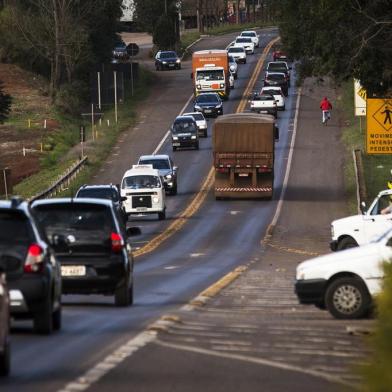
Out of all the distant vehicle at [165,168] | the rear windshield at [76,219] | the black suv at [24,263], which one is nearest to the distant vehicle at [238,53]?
the distant vehicle at [165,168]

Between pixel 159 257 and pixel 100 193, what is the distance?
22.9ft

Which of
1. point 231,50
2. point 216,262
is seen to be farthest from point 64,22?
point 216,262

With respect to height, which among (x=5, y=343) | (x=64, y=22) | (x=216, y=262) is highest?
(x=64, y=22)

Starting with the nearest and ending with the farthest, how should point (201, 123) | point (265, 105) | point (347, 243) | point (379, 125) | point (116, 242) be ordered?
point (116, 242)
point (347, 243)
point (379, 125)
point (201, 123)
point (265, 105)

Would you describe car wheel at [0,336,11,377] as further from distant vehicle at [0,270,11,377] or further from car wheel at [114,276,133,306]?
car wheel at [114,276,133,306]

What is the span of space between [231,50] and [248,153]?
66.1 metres

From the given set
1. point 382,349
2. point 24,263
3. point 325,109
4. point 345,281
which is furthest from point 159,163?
point 382,349

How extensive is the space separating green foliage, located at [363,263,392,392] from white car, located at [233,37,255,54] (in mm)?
121632

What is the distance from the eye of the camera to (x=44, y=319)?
15.4m

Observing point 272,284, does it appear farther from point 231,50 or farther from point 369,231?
point 231,50

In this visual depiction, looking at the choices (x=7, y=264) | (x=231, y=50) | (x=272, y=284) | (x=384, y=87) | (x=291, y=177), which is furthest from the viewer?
(x=231, y=50)

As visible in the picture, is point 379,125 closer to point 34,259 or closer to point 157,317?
point 157,317

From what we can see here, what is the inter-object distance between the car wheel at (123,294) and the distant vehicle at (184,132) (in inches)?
2132

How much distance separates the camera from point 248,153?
5669cm
